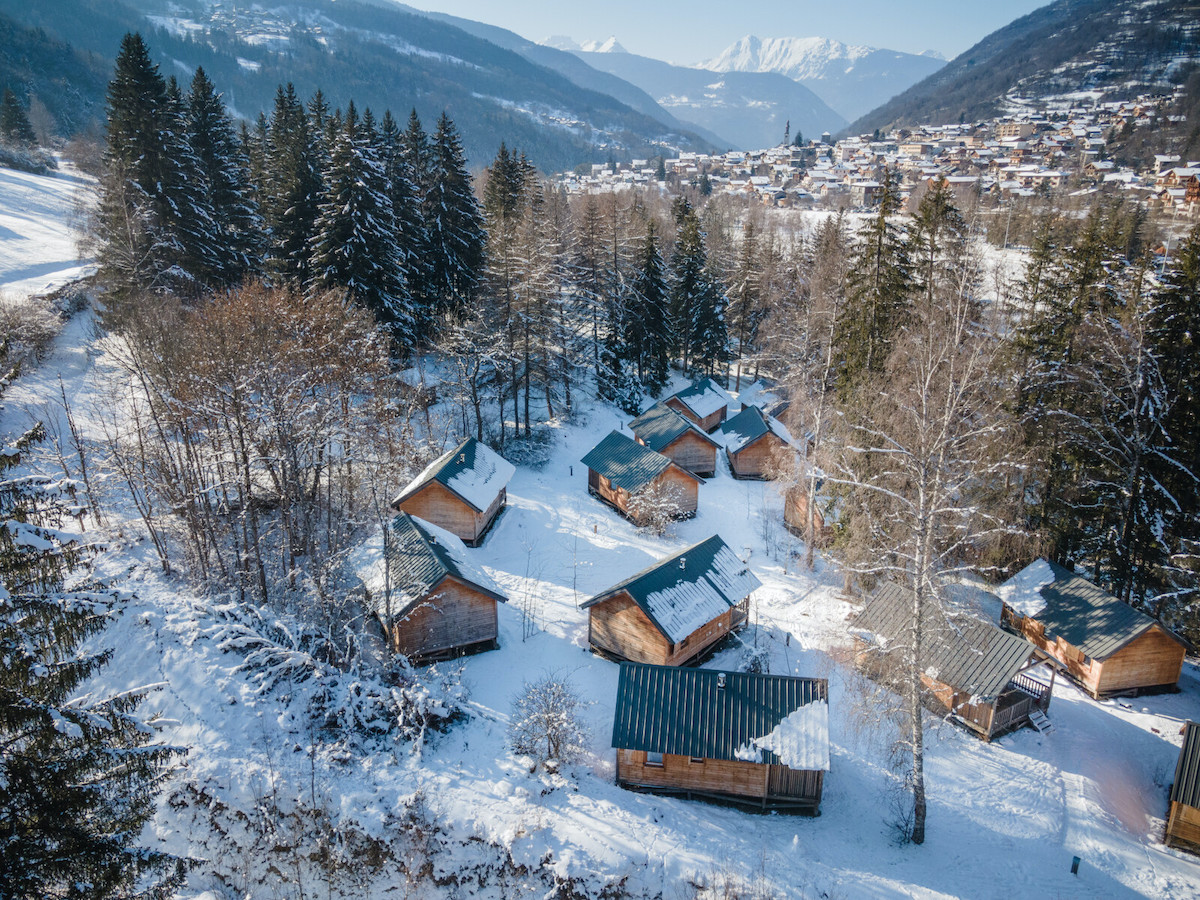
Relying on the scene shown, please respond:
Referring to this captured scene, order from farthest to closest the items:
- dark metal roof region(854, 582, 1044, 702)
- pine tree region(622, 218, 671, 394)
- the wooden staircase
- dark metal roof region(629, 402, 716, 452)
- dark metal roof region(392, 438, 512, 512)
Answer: pine tree region(622, 218, 671, 394)
dark metal roof region(629, 402, 716, 452)
dark metal roof region(392, 438, 512, 512)
the wooden staircase
dark metal roof region(854, 582, 1044, 702)

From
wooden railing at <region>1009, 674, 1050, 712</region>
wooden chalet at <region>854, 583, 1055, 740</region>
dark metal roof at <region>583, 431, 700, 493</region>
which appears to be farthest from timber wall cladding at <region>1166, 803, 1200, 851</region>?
dark metal roof at <region>583, 431, 700, 493</region>

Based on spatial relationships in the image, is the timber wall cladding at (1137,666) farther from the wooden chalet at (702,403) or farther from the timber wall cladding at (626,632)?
the wooden chalet at (702,403)

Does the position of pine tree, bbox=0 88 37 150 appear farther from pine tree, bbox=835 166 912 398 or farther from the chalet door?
the chalet door

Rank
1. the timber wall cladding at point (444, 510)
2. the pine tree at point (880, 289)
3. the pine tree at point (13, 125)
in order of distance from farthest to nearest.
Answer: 1. the pine tree at point (13, 125)
2. the timber wall cladding at point (444, 510)
3. the pine tree at point (880, 289)

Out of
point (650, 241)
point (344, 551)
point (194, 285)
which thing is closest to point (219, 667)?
point (344, 551)

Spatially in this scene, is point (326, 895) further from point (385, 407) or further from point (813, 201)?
point (813, 201)

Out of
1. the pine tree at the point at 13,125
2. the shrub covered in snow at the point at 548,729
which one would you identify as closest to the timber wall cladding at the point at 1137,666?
the shrub covered in snow at the point at 548,729
